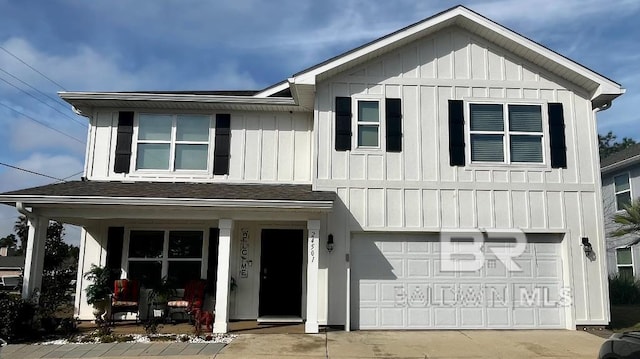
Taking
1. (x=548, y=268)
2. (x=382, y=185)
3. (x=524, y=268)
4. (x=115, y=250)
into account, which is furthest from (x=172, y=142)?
(x=548, y=268)

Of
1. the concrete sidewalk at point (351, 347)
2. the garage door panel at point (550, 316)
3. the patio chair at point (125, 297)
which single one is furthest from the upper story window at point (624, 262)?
the patio chair at point (125, 297)

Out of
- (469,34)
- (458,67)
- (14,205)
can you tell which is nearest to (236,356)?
(14,205)

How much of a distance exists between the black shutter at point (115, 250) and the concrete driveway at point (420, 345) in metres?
4.06

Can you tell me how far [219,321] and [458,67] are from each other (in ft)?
25.9

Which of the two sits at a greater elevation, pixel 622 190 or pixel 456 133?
pixel 456 133

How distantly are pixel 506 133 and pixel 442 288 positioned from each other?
3.88 m

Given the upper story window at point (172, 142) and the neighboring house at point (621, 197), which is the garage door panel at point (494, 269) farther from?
the neighboring house at point (621, 197)

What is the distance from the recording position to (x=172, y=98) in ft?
38.2

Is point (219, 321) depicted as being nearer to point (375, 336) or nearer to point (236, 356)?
point (236, 356)

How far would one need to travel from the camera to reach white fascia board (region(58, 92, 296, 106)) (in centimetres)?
1163

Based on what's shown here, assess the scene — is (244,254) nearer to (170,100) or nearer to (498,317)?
(170,100)

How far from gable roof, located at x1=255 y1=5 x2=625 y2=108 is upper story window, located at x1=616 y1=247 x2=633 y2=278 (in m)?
8.93

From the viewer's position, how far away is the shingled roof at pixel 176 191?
10000 mm

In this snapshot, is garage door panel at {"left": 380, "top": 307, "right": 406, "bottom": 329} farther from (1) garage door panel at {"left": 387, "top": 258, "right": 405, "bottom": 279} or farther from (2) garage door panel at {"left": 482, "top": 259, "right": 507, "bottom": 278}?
(2) garage door panel at {"left": 482, "top": 259, "right": 507, "bottom": 278}
